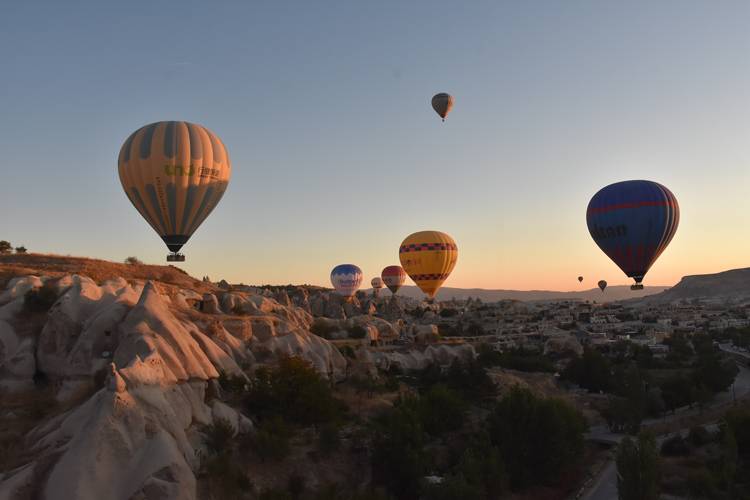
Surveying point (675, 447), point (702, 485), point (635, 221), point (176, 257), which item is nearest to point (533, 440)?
point (702, 485)

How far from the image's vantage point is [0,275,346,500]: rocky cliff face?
18422 mm

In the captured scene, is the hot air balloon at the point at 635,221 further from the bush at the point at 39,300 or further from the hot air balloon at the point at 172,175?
the bush at the point at 39,300

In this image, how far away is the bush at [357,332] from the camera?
6990 cm

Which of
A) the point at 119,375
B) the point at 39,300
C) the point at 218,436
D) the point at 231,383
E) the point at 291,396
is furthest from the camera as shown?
the point at 39,300

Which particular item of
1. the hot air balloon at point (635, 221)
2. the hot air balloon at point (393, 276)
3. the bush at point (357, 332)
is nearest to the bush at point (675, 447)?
the hot air balloon at point (635, 221)

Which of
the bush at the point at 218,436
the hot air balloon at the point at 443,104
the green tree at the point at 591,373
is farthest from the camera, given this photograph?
the hot air balloon at the point at 443,104

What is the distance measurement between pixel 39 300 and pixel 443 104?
154 ft

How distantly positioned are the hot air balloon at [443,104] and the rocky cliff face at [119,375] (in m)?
35.2

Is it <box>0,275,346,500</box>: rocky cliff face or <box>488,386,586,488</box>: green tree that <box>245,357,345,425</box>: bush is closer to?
<box>0,275,346,500</box>: rocky cliff face

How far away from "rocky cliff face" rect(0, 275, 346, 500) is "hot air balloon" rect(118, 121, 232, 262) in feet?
16.0

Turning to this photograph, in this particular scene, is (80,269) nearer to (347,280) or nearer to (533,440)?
(533,440)

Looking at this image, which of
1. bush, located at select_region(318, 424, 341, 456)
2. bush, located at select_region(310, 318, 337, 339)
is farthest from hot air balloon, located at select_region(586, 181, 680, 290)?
bush, located at select_region(318, 424, 341, 456)

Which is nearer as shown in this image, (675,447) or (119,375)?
(119,375)

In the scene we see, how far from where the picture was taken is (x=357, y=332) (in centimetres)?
7056
